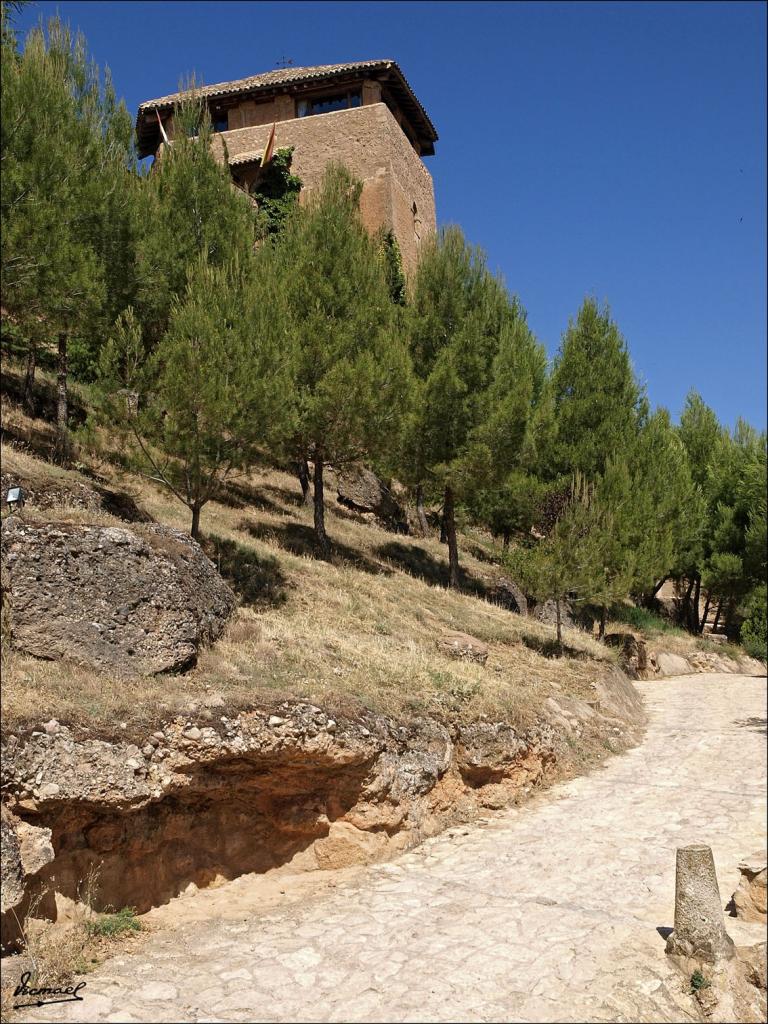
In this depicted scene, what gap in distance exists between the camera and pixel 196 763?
7379 millimetres

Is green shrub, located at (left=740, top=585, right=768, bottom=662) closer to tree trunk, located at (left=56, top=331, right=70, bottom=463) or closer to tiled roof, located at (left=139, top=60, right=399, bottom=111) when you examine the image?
tree trunk, located at (left=56, top=331, right=70, bottom=463)

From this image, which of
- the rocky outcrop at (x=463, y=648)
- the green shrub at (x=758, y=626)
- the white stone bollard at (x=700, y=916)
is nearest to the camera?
the white stone bollard at (x=700, y=916)

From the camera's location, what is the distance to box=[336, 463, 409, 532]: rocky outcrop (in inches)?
955

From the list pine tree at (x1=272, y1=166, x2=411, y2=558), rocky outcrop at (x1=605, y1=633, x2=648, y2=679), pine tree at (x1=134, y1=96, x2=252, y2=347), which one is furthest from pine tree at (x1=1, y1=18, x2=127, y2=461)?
rocky outcrop at (x1=605, y1=633, x2=648, y2=679)

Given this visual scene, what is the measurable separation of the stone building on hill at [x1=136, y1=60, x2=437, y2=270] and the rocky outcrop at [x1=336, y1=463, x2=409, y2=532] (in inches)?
422

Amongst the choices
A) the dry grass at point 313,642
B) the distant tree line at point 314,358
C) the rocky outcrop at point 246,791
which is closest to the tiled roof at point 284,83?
the distant tree line at point 314,358

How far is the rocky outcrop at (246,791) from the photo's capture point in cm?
665

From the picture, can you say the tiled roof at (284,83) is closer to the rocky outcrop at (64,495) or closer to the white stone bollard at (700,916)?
the rocky outcrop at (64,495)

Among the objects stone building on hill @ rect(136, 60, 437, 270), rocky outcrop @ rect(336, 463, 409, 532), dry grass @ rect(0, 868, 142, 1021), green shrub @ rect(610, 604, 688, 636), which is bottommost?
dry grass @ rect(0, 868, 142, 1021)

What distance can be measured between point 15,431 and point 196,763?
10.6 m

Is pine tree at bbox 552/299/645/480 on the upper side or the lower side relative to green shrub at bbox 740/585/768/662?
upper

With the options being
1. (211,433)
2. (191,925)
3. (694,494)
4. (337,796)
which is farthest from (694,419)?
(191,925)

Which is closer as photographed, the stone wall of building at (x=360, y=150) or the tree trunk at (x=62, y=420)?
the tree trunk at (x=62, y=420)

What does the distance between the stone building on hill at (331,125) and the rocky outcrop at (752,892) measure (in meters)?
27.0
